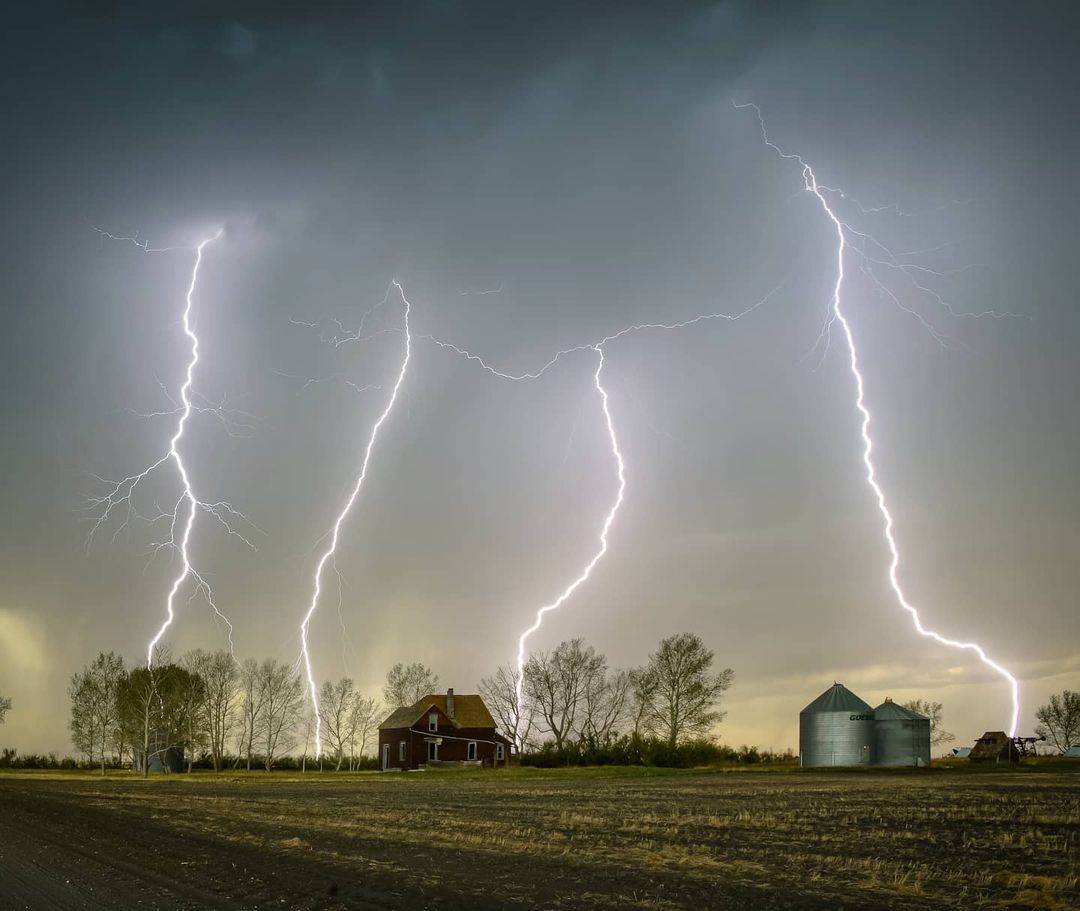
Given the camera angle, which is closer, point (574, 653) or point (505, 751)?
point (505, 751)

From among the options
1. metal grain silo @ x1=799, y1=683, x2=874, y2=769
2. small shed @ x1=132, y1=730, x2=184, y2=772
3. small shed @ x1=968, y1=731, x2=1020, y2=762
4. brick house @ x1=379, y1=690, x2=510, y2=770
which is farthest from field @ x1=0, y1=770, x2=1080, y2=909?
small shed @ x1=968, y1=731, x2=1020, y2=762


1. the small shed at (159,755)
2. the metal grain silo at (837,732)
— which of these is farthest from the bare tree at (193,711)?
the metal grain silo at (837,732)

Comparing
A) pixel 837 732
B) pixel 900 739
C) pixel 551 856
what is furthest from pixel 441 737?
pixel 551 856

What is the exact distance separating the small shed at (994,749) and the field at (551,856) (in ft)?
207

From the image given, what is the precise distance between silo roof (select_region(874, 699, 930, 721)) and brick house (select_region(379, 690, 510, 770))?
2888cm

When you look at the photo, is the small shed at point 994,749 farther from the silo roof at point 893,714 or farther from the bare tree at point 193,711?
the bare tree at point 193,711

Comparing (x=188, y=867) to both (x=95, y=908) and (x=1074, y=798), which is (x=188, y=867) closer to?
(x=95, y=908)

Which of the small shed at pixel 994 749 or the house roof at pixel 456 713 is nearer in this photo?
the house roof at pixel 456 713

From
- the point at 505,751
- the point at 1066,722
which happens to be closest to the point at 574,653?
the point at 505,751

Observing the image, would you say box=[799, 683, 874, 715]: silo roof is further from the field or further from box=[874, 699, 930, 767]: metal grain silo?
the field

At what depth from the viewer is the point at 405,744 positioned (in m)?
75.5

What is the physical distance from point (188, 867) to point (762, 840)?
30.6 feet

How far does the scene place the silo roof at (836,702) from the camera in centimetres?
7150

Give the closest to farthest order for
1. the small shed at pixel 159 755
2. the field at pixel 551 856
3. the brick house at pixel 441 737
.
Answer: the field at pixel 551 856
the brick house at pixel 441 737
the small shed at pixel 159 755
